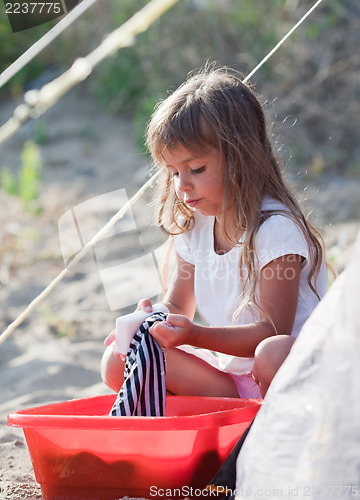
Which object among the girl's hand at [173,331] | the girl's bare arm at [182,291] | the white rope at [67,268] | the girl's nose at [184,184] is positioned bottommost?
the girl's bare arm at [182,291]

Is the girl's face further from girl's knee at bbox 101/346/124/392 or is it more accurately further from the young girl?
girl's knee at bbox 101/346/124/392

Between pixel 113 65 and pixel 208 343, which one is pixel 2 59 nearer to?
pixel 113 65

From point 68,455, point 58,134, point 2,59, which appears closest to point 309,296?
point 68,455

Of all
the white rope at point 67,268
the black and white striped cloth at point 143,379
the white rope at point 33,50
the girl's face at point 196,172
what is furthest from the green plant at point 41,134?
the black and white striped cloth at point 143,379

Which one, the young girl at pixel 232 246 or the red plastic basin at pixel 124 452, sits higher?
the young girl at pixel 232 246

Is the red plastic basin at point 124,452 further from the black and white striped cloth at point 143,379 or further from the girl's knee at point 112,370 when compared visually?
the girl's knee at point 112,370

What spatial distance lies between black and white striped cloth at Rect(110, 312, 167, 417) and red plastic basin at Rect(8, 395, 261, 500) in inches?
3.7

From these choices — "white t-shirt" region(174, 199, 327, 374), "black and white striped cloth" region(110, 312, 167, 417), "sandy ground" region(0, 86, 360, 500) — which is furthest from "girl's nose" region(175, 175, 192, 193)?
"sandy ground" region(0, 86, 360, 500)

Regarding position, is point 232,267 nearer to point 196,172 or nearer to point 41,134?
point 196,172

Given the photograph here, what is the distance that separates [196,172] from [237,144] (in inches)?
4.4

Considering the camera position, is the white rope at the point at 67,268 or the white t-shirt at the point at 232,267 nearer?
the white t-shirt at the point at 232,267

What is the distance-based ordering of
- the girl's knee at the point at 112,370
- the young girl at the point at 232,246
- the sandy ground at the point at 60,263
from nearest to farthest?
the young girl at the point at 232,246
the girl's knee at the point at 112,370
the sandy ground at the point at 60,263

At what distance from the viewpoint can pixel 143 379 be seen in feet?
4.53

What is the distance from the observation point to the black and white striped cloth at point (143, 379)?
4.43 ft
